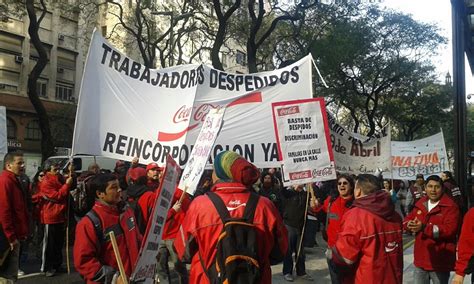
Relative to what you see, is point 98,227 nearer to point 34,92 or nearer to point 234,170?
point 234,170

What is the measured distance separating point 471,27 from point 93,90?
5.01 m

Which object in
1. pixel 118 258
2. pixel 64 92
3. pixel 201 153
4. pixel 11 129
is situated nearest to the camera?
pixel 118 258

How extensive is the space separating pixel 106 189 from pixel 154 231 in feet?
2.39

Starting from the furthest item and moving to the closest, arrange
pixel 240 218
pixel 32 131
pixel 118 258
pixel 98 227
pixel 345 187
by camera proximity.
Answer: pixel 32 131 → pixel 345 187 → pixel 98 227 → pixel 118 258 → pixel 240 218

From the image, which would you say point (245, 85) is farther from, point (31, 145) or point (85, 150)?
point (31, 145)

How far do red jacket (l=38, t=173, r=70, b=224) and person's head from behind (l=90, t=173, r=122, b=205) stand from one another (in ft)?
14.3

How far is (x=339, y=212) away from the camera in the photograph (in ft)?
19.4

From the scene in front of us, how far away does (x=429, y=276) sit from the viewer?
5363 mm

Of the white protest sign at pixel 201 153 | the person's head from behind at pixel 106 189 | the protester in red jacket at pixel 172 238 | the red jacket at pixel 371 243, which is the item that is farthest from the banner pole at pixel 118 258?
the protester in red jacket at pixel 172 238

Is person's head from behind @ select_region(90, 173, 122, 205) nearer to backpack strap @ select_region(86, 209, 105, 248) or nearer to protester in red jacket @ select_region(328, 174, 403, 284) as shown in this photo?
backpack strap @ select_region(86, 209, 105, 248)

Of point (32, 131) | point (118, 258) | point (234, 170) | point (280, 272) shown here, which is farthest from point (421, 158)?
point (32, 131)

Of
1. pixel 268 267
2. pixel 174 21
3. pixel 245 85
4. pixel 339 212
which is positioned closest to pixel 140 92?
pixel 245 85

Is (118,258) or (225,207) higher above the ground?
(225,207)

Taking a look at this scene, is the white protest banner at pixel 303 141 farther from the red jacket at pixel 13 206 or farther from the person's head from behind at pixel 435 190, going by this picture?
the red jacket at pixel 13 206
